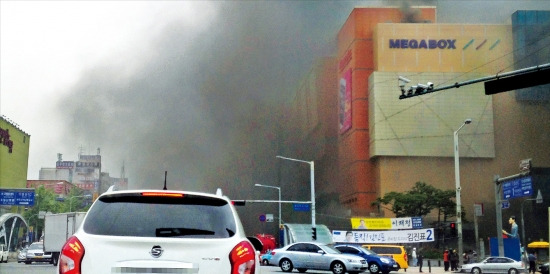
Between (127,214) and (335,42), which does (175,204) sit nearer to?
(127,214)

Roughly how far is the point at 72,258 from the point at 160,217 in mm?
762

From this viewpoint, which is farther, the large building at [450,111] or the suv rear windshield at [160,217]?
the large building at [450,111]

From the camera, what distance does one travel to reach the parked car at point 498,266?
3716 cm

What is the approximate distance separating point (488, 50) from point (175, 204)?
283 feet

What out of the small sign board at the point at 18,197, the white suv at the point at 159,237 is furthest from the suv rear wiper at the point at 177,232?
the small sign board at the point at 18,197

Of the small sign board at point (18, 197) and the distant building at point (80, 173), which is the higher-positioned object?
the distant building at point (80, 173)

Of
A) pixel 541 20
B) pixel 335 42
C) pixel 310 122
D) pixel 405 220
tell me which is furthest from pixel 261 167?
pixel 405 220

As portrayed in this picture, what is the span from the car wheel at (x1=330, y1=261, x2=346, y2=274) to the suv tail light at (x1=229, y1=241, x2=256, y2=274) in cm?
2334

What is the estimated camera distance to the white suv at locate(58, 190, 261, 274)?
203 inches

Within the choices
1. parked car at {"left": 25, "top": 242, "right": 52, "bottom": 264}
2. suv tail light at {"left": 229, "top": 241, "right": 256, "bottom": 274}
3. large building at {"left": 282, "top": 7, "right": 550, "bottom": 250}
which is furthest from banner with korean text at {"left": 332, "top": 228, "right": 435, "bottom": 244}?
suv tail light at {"left": 229, "top": 241, "right": 256, "bottom": 274}

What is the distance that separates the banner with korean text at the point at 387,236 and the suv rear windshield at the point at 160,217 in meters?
43.2

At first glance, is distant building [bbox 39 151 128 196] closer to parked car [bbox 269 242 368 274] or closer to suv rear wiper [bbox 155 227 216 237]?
parked car [bbox 269 242 368 274]

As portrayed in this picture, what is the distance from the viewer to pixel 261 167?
112 m

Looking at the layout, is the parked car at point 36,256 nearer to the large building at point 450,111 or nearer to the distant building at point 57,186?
the large building at point 450,111
